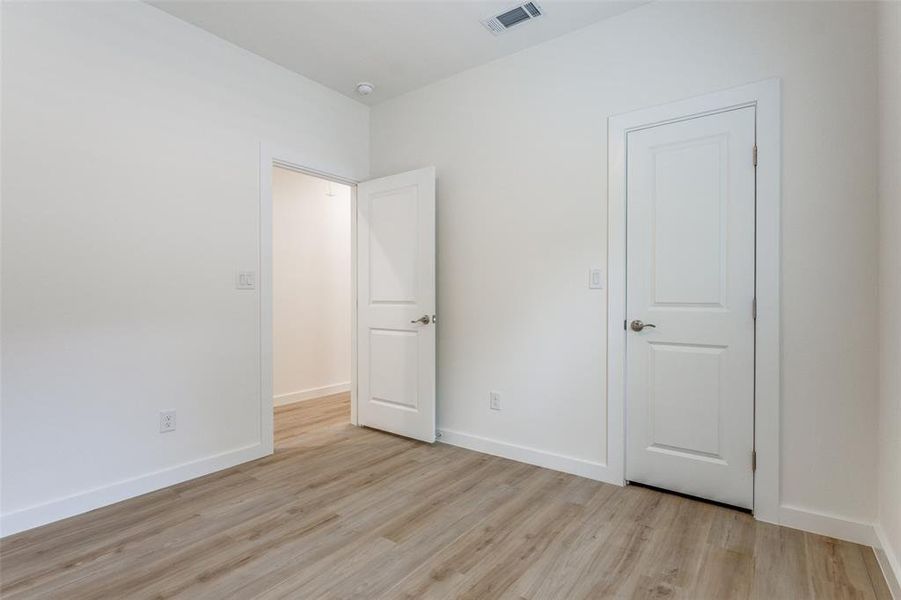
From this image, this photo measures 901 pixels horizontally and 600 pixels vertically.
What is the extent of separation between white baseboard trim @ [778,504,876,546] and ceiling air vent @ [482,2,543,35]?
9.56ft

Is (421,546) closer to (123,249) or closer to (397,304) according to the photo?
(397,304)

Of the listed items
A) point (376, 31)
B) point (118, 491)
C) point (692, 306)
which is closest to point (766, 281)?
point (692, 306)

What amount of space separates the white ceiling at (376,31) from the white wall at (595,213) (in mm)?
152

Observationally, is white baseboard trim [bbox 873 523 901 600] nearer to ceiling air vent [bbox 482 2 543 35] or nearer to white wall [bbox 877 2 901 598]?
white wall [bbox 877 2 901 598]

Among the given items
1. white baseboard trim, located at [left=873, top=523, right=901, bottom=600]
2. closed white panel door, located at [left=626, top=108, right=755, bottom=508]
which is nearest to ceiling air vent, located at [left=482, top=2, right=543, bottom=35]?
closed white panel door, located at [left=626, top=108, right=755, bottom=508]

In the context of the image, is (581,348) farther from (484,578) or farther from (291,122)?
(291,122)

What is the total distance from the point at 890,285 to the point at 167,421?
3.60 meters

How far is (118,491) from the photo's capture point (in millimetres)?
2375

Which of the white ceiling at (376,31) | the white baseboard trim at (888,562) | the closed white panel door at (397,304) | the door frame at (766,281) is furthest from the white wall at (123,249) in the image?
the white baseboard trim at (888,562)

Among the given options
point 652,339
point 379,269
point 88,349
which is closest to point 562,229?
point 652,339

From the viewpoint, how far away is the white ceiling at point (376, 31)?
252 cm

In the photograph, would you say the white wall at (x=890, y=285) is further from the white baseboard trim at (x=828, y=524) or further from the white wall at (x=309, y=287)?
the white wall at (x=309, y=287)

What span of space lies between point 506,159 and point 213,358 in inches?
92.3

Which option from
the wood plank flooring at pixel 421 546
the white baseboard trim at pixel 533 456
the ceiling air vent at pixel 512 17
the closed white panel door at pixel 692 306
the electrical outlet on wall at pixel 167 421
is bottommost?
the wood plank flooring at pixel 421 546
